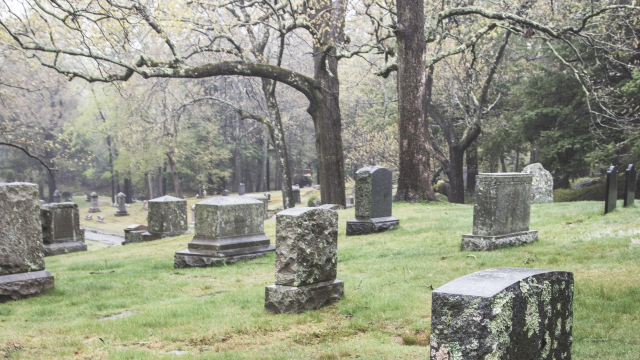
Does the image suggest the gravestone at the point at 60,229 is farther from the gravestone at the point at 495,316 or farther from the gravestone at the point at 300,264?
the gravestone at the point at 495,316

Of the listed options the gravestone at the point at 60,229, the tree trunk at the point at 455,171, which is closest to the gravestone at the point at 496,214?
the gravestone at the point at 60,229

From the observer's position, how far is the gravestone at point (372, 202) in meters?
12.7

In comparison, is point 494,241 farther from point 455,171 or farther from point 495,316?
point 455,171

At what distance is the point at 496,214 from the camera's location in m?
9.08

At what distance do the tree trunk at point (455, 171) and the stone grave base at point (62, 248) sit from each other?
734 inches

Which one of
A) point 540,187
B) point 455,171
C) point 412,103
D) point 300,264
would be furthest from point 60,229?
point 455,171

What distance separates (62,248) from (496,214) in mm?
13250

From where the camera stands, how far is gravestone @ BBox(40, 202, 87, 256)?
15.5 m

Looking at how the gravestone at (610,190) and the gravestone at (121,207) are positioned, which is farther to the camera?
the gravestone at (121,207)

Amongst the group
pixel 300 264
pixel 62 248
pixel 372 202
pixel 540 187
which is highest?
pixel 540 187

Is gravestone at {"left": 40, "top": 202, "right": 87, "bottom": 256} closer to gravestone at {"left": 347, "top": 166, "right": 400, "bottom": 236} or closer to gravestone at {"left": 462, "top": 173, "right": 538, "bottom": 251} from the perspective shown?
gravestone at {"left": 347, "top": 166, "right": 400, "bottom": 236}

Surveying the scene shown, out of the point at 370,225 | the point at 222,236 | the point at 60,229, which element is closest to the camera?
the point at 222,236

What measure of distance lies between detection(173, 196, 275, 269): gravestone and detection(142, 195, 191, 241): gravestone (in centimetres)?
657

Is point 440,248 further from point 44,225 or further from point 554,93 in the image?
point 554,93
